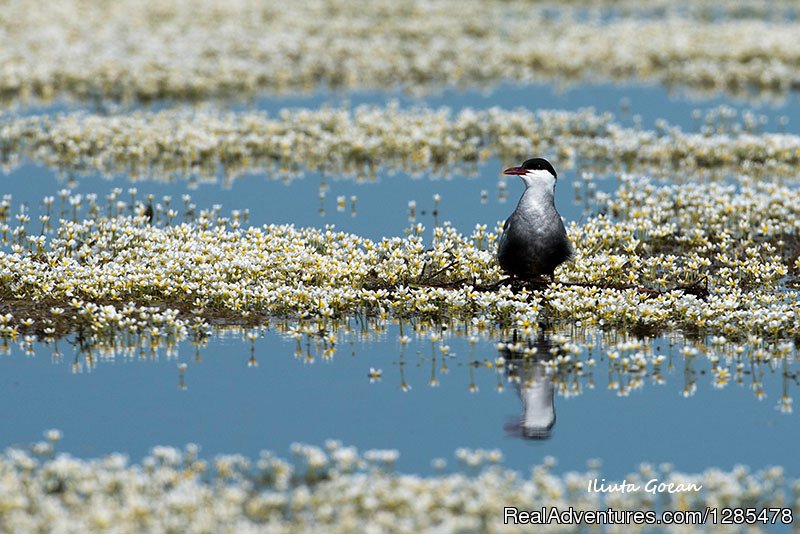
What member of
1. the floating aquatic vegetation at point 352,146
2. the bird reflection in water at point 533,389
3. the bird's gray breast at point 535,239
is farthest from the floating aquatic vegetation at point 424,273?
the floating aquatic vegetation at point 352,146

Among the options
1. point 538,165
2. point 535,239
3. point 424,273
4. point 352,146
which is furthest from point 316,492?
point 352,146

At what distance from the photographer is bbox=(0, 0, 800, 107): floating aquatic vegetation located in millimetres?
31156

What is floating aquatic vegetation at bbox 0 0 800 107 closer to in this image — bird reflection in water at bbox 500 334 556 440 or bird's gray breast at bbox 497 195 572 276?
bird's gray breast at bbox 497 195 572 276

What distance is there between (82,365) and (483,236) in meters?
6.45

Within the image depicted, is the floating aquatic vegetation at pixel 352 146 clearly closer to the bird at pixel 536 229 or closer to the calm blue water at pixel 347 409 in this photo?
the bird at pixel 536 229

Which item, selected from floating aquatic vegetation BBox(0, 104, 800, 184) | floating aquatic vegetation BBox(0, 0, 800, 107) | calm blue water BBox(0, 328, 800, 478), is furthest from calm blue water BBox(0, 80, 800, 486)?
floating aquatic vegetation BBox(0, 0, 800, 107)

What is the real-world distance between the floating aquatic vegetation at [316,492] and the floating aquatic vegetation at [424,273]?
3.98 m

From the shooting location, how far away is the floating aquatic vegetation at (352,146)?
2386 centimetres

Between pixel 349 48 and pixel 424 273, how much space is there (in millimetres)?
19250

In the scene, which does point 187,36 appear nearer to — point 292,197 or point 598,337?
point 292,197

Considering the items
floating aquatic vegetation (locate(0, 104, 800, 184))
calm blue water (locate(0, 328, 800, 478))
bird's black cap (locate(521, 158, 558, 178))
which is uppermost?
bird's black cap (locate(521, 158, 558, 178))

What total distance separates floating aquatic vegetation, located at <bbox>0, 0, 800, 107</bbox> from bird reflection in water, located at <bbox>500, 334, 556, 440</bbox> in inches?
693

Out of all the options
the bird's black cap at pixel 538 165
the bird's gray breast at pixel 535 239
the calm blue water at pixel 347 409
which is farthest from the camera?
the bird's black cap at pixel 538 165

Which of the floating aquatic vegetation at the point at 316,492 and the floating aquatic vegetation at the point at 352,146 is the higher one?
the floating aquatic vegetation at the point at 352,146
